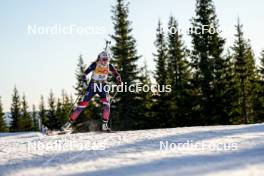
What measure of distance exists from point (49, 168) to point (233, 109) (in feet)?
87.9

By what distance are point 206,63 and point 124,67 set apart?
6802 mm

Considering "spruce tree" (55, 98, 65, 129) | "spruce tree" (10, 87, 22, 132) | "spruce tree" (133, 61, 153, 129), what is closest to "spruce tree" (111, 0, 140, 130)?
"spruce tree" (133, 61, 153, 129)

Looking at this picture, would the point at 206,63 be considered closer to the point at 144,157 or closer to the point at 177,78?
the point at 177,78

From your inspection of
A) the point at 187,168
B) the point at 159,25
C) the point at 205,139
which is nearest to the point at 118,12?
the point at 159,25

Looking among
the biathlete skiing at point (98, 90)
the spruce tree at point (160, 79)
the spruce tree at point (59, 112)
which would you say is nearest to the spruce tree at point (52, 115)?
the spruce tree at point (59, 112)

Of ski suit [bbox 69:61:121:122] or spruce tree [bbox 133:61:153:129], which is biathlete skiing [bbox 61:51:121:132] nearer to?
ski suit [bbox 69:61:121:122]

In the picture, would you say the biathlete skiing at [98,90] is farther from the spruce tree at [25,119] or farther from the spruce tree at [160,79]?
the spruce tree at [25,119]

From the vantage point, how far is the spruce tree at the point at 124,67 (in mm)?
32969

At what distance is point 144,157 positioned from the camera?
618 centimetres

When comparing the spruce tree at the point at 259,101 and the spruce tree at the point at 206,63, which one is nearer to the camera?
the spruce tree at the point at 206,63

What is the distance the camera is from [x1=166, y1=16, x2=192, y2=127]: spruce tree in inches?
1312

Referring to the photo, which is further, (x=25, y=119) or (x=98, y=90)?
(x=25, y=119)

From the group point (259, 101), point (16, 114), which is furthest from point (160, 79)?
point (16, 114)

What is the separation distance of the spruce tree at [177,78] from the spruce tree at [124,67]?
347 centimetres
